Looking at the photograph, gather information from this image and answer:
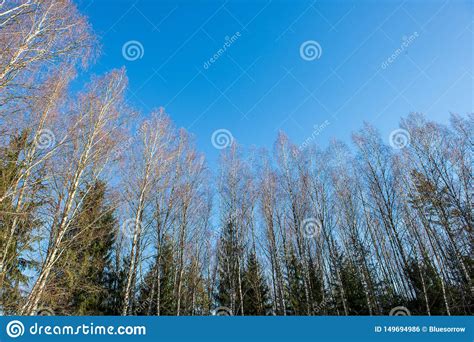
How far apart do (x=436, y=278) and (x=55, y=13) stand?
19.6m

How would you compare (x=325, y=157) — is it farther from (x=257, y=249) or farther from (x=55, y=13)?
(x=55, y=13)

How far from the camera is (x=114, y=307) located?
15.1 m

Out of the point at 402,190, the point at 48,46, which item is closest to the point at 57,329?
the point at 48,46

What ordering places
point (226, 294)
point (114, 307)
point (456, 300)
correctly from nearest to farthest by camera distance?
point (456, 300), point (114, 307), point (226, 294)

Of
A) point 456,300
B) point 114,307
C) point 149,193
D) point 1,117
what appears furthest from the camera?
point 114,307

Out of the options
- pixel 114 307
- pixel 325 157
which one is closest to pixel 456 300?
pixel 325 157

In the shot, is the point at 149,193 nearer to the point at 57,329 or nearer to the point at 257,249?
the point at 57,329

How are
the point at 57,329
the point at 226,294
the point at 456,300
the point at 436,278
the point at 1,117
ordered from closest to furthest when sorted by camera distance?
the point at 57,329, the point at 1,117, the point at 456,300, the point at 436,278, the point at 226,294

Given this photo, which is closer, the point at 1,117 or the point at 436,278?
the point at 1,117

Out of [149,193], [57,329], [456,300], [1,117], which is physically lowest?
[57,329]

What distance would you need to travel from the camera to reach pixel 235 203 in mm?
14117

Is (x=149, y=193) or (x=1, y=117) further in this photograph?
(x=149, y=193)

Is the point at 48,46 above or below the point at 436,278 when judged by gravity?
above

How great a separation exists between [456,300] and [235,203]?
1174 cm
